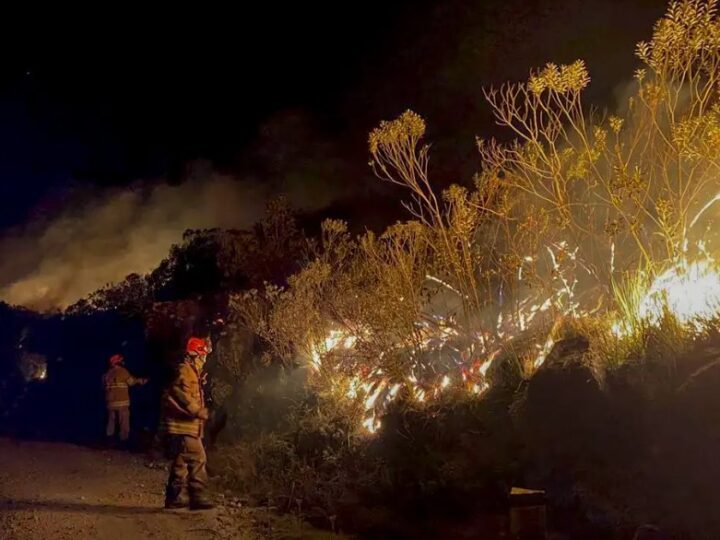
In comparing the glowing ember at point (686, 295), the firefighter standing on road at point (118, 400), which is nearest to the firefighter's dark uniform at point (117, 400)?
the firefighter standing on road at point (118, 400)

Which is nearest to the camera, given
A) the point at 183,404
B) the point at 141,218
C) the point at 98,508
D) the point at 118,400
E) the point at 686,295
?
the point at 686,295

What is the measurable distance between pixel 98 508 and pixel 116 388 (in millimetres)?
5194

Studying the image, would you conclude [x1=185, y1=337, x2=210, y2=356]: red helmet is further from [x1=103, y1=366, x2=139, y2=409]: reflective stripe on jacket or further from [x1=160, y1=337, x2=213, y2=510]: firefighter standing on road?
[x1=103, y1=366, x2=139, y2=409]: reflective stripe on jacket

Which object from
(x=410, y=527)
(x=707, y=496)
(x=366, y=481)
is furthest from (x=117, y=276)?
(x=707, y=496)

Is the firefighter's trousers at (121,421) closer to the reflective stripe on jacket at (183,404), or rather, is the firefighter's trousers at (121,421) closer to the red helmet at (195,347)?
the reflective stripe on jacket at (183,404)

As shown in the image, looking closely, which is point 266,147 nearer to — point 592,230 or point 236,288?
point 236,288

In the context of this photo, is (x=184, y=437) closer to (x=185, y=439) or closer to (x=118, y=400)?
(x=185, y=439)

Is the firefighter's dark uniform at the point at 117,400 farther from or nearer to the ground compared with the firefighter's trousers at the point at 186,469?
farther from the ground

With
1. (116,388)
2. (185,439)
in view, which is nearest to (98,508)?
(185,439)

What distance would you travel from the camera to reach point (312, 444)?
970 centimetres

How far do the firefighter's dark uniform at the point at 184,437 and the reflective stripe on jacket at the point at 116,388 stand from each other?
17.9 ft

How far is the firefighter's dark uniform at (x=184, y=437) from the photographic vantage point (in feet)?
27.0

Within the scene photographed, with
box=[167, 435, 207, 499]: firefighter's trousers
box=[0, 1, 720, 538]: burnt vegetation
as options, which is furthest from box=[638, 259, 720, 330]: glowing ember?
box=[167, 435, 207, 499]: firefighter's trousers

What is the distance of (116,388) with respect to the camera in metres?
13.4
